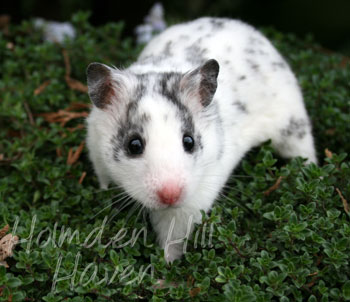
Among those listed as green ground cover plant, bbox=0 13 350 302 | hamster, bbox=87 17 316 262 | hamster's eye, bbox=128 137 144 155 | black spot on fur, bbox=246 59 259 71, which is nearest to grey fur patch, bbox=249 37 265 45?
hamster, bbox=87 17 316 262

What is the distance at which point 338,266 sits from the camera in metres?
2.52

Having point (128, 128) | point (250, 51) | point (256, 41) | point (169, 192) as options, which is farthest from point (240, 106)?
point (169, 192)

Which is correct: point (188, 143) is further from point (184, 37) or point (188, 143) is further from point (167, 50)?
point (184, 37)

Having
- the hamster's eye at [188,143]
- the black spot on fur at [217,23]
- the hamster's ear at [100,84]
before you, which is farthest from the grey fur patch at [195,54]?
the hamster's eye at [188,143]

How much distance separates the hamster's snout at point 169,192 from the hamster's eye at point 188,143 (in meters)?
0.25

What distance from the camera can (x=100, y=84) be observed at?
9.39ft

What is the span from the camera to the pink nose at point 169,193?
8.14ft

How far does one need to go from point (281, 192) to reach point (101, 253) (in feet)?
3.88

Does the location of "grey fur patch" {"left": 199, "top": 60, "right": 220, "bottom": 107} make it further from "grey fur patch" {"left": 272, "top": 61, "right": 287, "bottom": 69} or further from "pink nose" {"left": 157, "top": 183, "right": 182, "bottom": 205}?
"grey fur patch" {"left": 272, "top": 61, "right": 287, "bottom": 69}

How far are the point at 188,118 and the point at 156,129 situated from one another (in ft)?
0.85

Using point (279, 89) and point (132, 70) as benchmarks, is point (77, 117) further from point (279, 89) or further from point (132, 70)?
point (279, 89)

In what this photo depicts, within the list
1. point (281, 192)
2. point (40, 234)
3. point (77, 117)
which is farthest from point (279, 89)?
point (40, 234)

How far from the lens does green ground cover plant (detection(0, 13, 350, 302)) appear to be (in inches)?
98.2

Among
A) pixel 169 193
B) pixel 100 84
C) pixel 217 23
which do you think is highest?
pixel 217 23
